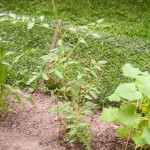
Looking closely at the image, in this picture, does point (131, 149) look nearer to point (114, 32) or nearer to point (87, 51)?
point (87, 51)

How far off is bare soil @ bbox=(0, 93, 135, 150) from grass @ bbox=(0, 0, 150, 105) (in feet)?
1.51

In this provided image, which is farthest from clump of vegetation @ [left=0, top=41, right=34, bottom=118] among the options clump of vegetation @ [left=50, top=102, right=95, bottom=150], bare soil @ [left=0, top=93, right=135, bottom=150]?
clump of vegetation @ [left=50, top=102, right=95, bottom=150]

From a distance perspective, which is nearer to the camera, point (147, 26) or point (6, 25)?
point (6, 25)

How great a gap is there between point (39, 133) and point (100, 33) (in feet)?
9.35

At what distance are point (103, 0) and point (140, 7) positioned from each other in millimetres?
737

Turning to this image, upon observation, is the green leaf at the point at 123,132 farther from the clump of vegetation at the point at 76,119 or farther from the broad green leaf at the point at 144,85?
the broad green leaf at the point at 144,85

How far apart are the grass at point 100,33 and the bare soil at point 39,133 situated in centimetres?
46

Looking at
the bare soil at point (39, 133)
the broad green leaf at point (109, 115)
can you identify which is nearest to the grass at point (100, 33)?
the bare soil at point (39, 133)

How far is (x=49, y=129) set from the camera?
327cm

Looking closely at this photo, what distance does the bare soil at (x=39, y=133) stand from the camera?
3.07m

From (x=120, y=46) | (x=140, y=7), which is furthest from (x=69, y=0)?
(x=120, y=46)

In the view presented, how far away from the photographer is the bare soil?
307 centimetres

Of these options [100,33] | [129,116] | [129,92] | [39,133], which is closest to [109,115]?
[129,116]

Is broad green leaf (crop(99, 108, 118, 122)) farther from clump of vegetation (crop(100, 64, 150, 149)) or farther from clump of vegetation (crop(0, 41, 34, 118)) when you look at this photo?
clump of vegetation (crop(0, 41, 34, 118))
